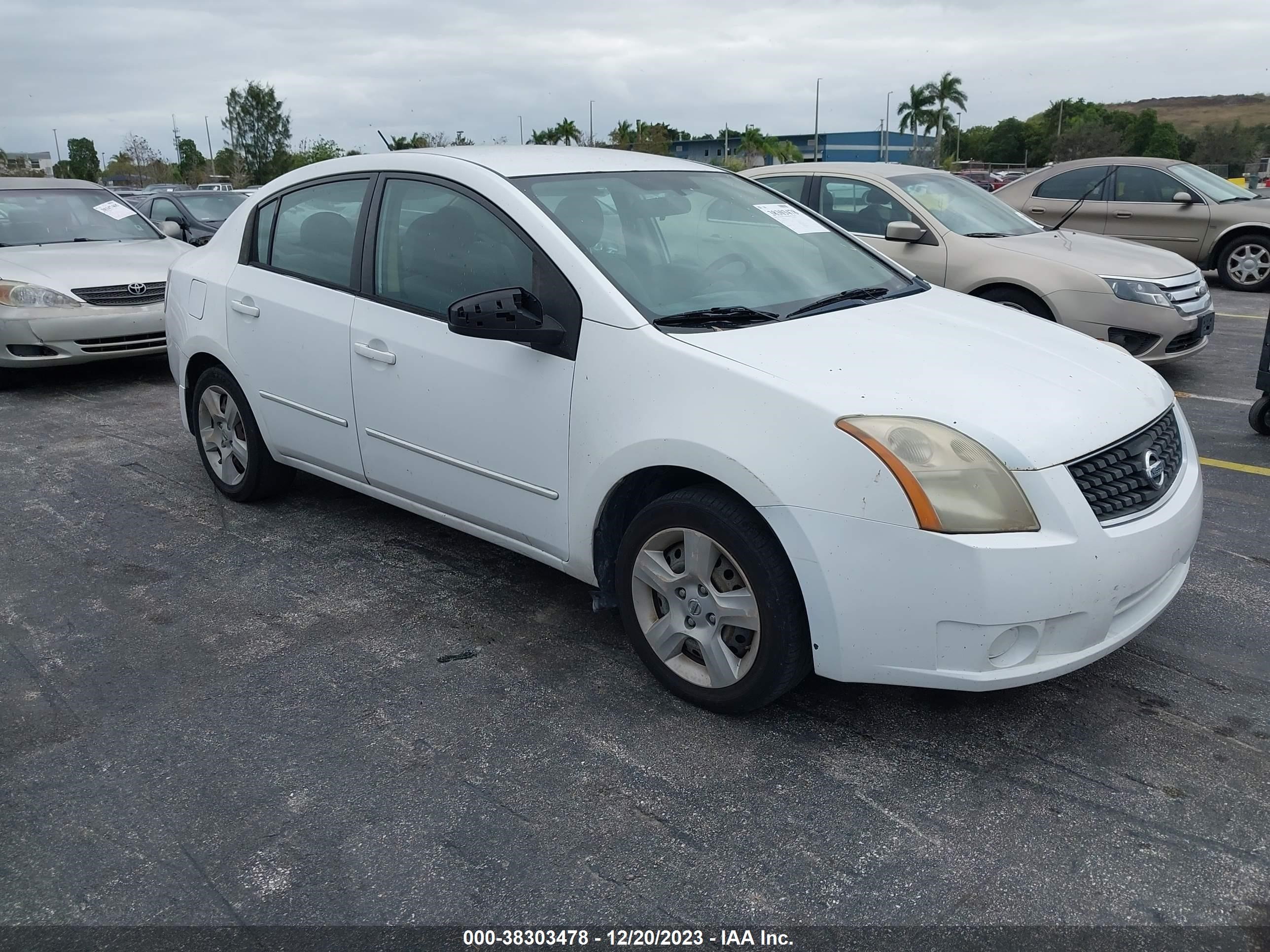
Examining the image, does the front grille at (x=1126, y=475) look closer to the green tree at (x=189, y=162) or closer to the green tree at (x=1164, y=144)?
the green tree at (x=189, y=162)

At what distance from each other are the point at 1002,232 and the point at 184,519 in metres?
6.12

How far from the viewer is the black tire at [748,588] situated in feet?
9.31

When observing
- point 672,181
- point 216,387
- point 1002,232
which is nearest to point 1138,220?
point 1002,232

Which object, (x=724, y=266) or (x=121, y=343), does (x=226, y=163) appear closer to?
(x=121, y=343)

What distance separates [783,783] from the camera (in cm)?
281

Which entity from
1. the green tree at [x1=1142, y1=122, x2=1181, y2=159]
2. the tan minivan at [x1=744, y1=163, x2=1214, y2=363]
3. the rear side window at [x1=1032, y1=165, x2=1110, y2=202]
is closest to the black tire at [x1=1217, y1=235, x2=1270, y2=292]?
the rear side window at [x1=1032, y1=165, x2=1110, y2=202]

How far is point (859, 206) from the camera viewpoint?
8.12 metres

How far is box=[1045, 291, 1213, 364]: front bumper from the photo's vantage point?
23.4 feet

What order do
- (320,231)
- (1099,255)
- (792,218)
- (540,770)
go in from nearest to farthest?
(540,770), (792,218), (320,231), (1099,255)

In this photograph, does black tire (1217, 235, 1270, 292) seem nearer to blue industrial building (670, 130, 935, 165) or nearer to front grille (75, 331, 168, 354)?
front grille (75, 331, 168, 354)

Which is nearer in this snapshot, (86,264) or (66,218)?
(86,264)

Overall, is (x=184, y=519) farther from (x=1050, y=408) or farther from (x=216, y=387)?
(x=1050, y=408)

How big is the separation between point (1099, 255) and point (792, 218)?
4.38 meters

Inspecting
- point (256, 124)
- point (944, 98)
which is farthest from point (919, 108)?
point (256, 124)
